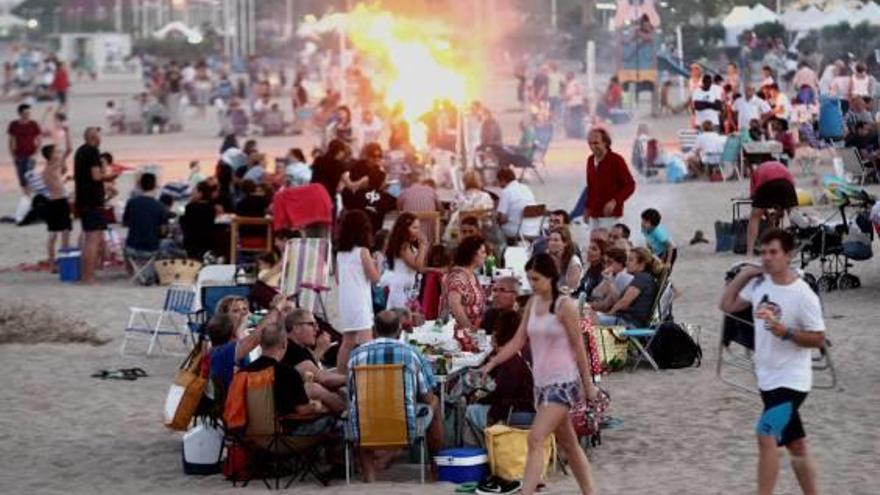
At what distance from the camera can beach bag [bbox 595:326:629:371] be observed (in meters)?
14.0

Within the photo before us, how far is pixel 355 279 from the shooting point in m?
13.2

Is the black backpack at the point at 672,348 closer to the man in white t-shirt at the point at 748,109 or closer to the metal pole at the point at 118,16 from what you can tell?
the man in white t-shirt at the point at 748,109

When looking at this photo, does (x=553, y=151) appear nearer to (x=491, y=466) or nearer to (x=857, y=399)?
(x=857, y=399)

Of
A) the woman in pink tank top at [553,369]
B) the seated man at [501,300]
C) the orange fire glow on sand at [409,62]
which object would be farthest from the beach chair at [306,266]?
the orange fire glow on sand at [409,62]

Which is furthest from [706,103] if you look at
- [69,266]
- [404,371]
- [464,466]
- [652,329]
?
[404,371]

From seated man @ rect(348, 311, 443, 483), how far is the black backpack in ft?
12.2

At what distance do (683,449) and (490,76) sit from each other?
53.7 meters

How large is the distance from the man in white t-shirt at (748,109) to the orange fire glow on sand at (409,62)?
4326mm

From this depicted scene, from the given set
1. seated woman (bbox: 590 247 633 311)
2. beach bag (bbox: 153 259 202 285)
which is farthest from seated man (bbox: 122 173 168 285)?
seated woman (bbox: 590 247 633 311)

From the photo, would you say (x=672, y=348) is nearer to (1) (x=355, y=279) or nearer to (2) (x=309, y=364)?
(1) (x=355, y=279)

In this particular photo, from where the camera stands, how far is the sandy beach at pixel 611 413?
35.9ft

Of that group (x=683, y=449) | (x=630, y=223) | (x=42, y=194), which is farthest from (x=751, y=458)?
(x=42, y=194)

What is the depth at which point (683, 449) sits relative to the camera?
458 inches

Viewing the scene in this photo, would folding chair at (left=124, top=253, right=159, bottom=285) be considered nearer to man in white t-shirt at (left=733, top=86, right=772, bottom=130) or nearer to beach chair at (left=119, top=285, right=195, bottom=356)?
beach chair at (left=119, top=285, right=195, bottom=356)
